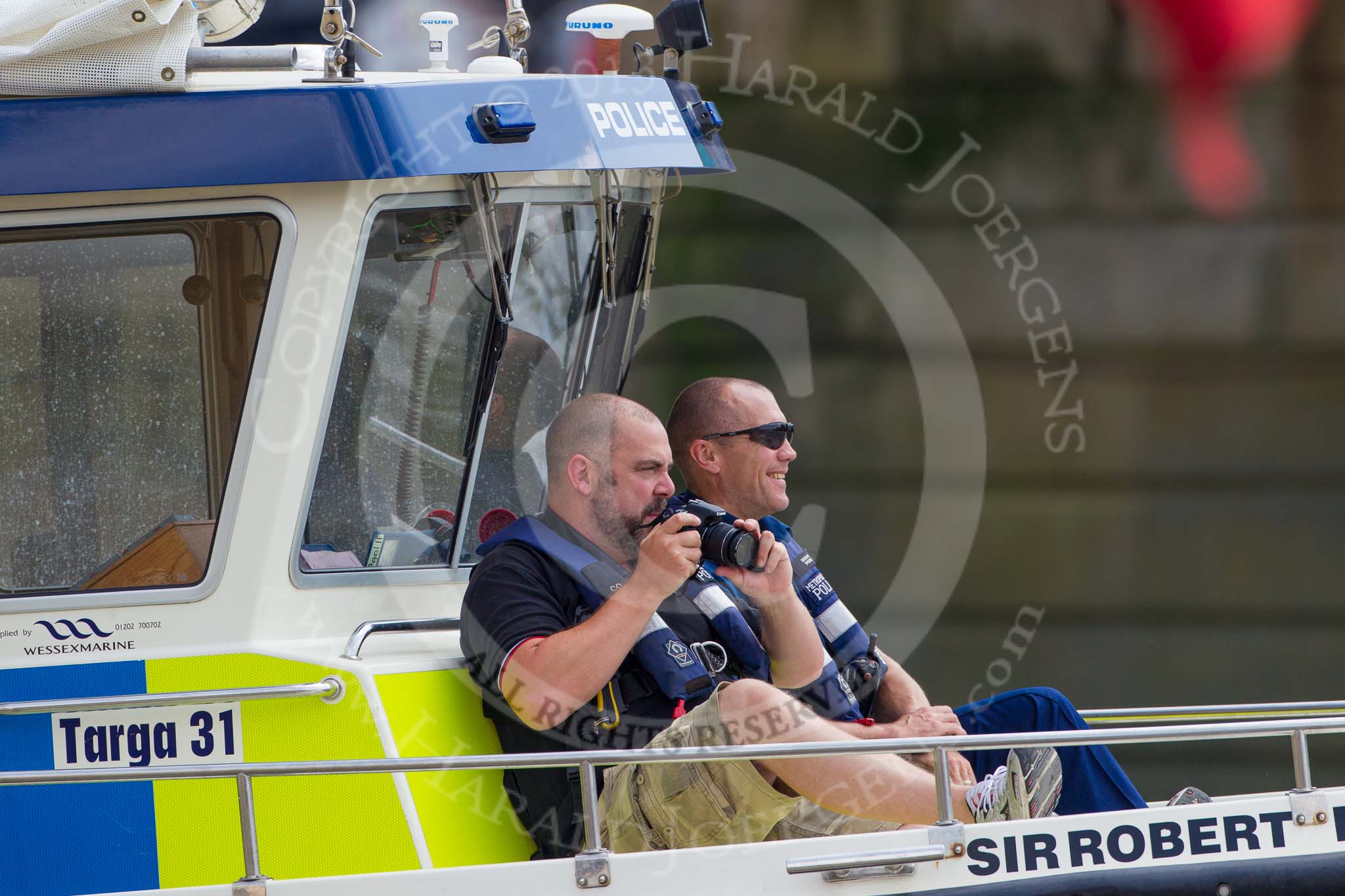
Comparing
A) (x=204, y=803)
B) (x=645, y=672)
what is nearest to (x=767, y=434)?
(x=645, y=672)

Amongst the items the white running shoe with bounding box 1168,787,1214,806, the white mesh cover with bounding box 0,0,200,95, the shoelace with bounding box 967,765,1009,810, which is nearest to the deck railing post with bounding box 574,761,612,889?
the shoelace with bounding box 967,765,1009,810

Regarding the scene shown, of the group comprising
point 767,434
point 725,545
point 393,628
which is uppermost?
point 767,434

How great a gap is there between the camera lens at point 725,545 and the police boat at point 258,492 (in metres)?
0.55

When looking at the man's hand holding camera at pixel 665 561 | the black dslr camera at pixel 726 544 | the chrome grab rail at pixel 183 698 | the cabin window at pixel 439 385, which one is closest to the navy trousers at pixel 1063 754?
the black dslr camera at pixel 726 544

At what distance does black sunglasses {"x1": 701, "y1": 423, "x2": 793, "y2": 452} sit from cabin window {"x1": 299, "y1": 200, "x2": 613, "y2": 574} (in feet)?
1.35

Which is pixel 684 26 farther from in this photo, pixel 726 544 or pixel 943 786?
pixel 943 786

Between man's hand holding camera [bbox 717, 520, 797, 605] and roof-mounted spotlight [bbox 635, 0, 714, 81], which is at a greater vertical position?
roof-mounted spotlight [bbox 635, 0, 714, 81]

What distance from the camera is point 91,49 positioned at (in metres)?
2.81

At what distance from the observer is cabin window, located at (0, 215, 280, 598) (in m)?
2.90

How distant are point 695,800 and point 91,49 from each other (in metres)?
1.76

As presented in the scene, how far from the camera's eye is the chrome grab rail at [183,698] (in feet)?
9.18

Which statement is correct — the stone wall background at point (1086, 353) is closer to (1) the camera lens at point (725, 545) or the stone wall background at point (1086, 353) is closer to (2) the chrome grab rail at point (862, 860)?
(1) the camera lens at point (725, 545)

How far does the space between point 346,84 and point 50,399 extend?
0.83 m

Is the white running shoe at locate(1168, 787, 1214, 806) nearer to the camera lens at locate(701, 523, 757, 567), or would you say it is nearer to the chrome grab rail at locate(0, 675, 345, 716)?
the camera lens at locate(701, 523, 757, 567)
